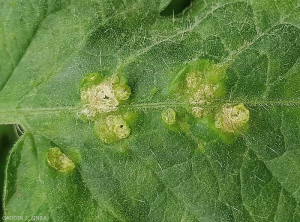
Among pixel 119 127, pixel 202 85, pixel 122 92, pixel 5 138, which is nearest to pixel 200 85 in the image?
pixel 202 85

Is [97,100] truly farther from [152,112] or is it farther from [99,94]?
[152,112]

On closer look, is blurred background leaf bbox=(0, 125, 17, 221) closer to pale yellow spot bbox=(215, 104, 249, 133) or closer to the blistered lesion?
the blistered lesion

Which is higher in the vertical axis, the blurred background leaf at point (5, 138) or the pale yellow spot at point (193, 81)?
the pale yellow spot at point (193, 81)

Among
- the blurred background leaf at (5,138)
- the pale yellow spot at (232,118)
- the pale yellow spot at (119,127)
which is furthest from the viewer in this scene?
the blurred background leaf at (5,138)

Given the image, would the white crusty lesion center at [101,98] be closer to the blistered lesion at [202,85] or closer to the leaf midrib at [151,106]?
the leaf midrib at [151,106]

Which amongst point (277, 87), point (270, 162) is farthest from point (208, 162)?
point (277, 87)

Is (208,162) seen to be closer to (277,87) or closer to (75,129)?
(277,87)

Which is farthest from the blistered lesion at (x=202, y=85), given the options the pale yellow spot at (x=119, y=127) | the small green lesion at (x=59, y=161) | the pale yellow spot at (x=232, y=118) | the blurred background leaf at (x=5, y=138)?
the blurred background leaf at (x=5, y=138)

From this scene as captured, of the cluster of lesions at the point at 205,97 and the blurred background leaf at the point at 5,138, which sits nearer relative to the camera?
the cluster of lesions at the point at 205,97
